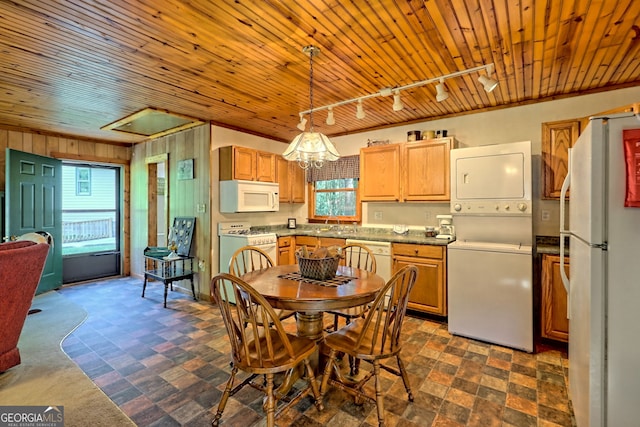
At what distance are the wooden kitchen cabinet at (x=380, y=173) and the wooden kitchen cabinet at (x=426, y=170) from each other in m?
0.11

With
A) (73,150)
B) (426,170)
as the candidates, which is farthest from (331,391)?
(73,150)

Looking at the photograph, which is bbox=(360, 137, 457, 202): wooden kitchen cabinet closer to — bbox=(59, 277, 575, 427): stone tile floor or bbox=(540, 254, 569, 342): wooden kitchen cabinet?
bbox=(540, 254, 569, 342): wooden kitchen cabinet

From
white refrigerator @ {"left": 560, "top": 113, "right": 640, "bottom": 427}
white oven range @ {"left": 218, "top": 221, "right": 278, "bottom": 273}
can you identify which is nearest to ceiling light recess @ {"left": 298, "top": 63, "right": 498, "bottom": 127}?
white refrigerator @ {"left": 560, "top": 113, "right": 640, "bottom": 427}

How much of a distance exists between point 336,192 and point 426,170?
1709 mm

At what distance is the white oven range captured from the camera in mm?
3920

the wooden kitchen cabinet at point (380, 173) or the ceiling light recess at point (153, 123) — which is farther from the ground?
the ceiling light recess at point (153, 123)

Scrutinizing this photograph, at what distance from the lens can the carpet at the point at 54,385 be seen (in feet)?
6.15

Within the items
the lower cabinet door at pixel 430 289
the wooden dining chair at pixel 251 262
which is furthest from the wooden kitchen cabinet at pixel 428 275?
the wooden dining chair at pixel 251 262

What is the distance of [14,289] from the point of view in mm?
2262

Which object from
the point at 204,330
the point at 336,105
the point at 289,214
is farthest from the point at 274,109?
the point at 204,330

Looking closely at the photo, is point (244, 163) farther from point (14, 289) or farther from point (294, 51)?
point (14, 289)

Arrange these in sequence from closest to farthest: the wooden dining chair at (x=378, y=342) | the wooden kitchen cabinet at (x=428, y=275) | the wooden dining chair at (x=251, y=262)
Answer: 1. the wooden dining chair at (x=378, y=342)
2. the wooden dining chair at (x=251, y=262)
3. the wooden kitchen cabinet at (x=428, y=275)

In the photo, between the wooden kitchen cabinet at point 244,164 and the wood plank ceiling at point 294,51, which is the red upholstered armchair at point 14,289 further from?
the wooden kitchen cabinet at point 244,164

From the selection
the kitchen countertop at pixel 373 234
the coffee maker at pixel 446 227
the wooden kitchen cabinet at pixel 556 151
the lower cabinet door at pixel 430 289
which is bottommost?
the lower cabinet door at pixel 430 289
